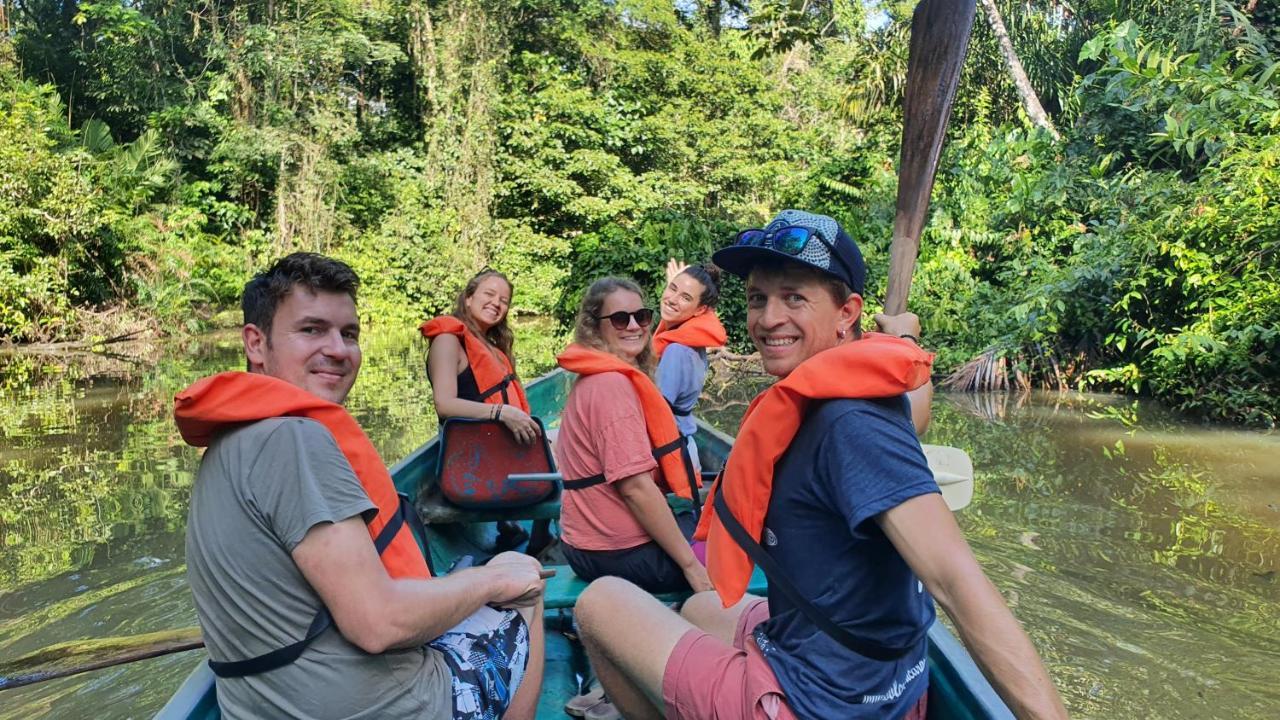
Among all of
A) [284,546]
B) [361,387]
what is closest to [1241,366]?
[284,546]

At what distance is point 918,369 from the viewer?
1442 mm

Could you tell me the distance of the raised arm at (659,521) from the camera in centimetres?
249

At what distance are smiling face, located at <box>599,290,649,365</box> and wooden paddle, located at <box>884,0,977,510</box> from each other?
0.76m

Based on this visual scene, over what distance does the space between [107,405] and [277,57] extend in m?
11.5

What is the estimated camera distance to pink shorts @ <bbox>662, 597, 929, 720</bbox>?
5.11ft

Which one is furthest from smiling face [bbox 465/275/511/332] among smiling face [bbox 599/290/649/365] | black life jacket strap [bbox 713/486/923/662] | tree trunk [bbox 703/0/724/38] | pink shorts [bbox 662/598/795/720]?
tree trunk [bbox 703/0/724/38]

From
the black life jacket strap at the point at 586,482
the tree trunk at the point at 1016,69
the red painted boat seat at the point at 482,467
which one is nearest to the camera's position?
the black life jacket strap at the point at 586,482

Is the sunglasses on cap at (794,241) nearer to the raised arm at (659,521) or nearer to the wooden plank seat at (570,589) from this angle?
the raised arm at (659,521)

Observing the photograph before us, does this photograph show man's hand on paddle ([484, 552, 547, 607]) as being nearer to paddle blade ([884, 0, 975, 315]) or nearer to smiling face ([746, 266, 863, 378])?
smiling face ([746, 266, 863, 378])

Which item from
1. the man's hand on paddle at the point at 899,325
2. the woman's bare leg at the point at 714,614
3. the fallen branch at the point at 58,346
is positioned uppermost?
the man's hand on paddle at the point at 899,325

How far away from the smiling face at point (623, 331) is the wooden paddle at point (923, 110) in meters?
0.76

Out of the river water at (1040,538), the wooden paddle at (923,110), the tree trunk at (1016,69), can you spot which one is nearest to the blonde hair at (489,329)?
the wooden paddle at (923,110)

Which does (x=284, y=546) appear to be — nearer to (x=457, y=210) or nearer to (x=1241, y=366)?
(x=1241, y=366)

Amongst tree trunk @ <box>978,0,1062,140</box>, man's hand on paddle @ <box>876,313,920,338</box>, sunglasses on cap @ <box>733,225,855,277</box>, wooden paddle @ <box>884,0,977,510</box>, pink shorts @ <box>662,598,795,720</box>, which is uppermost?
tree trunk @ <box>978,0,1062,140</box>
